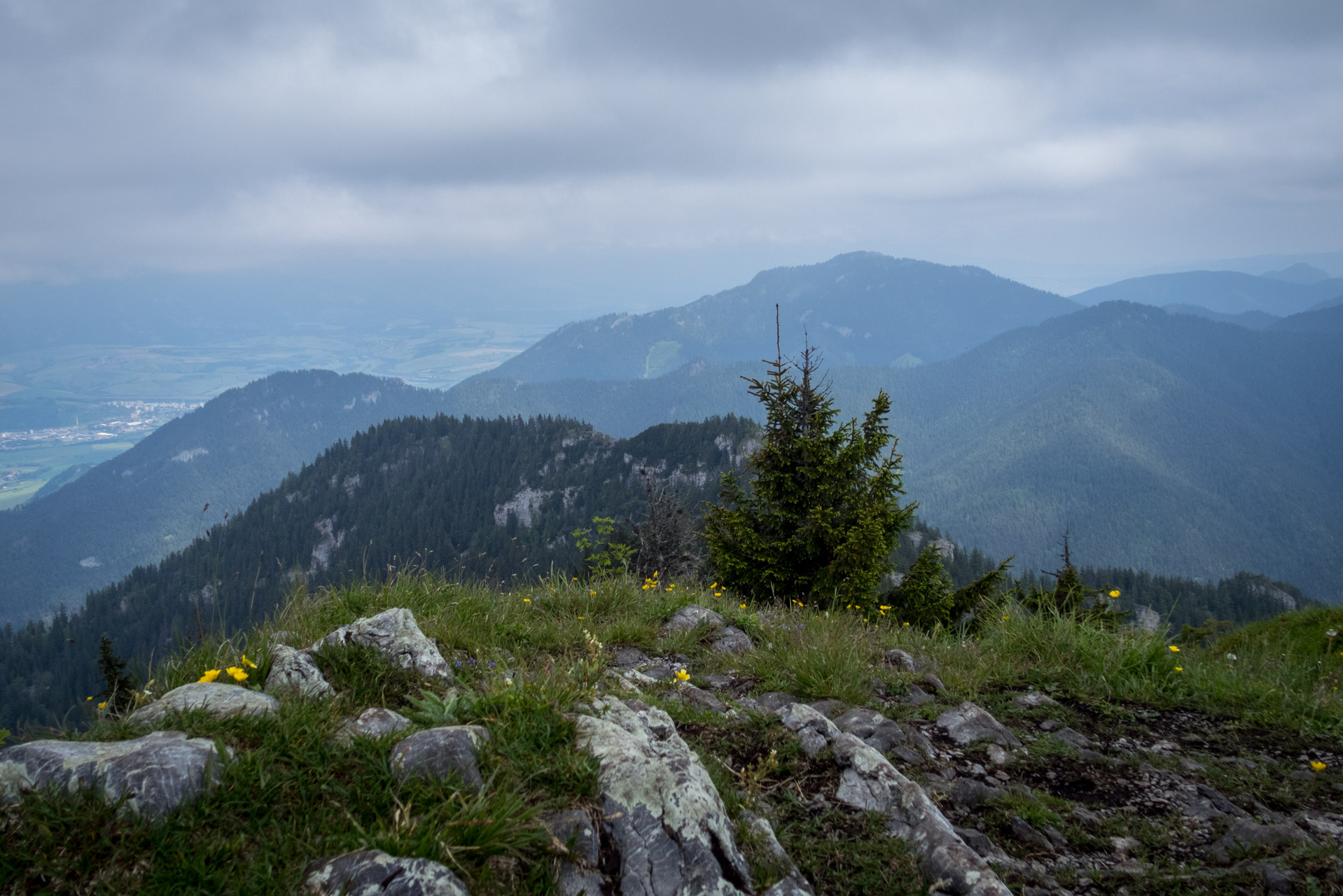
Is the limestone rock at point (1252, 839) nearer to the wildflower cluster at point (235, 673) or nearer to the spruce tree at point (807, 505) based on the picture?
the wildflower cluster at point (235, 673)

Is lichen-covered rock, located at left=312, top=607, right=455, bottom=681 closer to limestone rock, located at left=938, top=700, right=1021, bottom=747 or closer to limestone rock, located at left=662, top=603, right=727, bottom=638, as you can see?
limestone rock, located at left=662, top=603, right=727, bottom=638

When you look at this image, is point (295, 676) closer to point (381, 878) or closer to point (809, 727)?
point (381, 878)

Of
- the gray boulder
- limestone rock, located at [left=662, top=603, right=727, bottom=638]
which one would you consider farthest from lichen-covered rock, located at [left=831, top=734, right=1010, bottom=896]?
limestone rock, located at [left=662, top=603, right=727, bottom=638]

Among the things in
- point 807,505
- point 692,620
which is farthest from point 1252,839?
point 807,505

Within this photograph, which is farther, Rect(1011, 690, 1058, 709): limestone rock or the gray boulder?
Rect(1011, 690, 1058, 709): limestone rock

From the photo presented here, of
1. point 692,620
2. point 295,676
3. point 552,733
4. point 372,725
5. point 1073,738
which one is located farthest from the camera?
point 692,620

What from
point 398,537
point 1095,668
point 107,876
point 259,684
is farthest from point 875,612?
point 398,537

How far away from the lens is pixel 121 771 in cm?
290

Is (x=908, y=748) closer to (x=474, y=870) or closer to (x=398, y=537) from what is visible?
(x=474, y=870)

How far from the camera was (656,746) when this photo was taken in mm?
3744

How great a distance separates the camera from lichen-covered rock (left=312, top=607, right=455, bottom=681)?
488 centimetres

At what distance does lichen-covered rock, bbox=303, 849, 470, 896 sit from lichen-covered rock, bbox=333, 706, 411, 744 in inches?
34.0

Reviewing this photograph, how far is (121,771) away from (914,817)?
13.6 feet

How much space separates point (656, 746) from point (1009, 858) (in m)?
2.16
